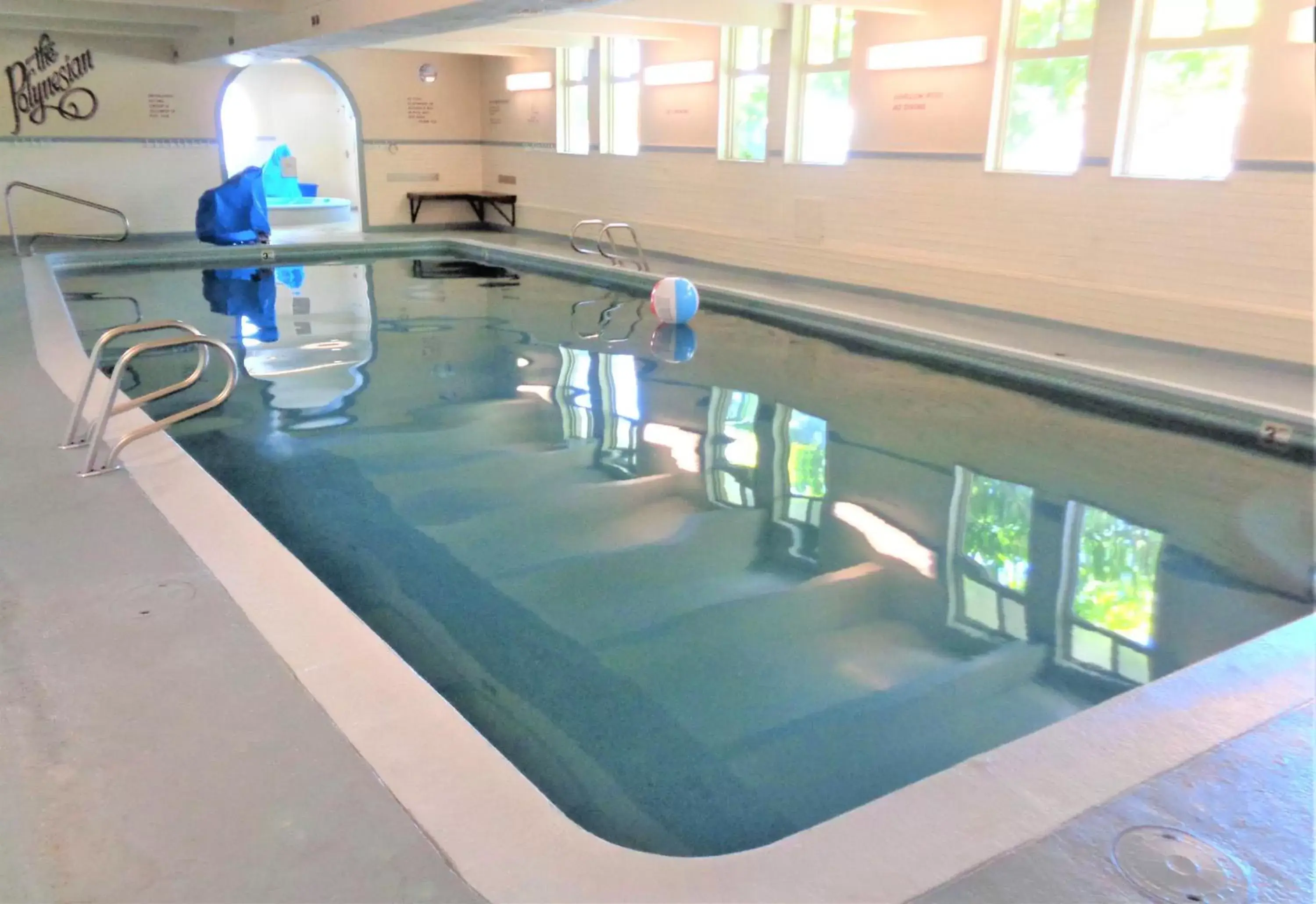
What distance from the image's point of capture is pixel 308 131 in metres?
16.1

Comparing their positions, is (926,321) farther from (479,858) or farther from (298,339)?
(479,858)

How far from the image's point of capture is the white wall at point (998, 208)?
18.5 feet

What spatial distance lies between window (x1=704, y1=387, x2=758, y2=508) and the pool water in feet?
0.09

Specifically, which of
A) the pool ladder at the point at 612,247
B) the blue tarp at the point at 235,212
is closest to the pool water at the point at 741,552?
the pool ladder at the point at 612,247

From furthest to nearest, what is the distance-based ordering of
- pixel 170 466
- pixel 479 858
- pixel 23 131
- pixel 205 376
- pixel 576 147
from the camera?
pixel 576 147
pixel 23 131
pixel 205 376
pixel 170 466
pixel 479 858

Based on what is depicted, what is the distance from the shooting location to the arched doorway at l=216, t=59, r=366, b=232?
51.0ft

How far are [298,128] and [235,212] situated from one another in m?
6.27

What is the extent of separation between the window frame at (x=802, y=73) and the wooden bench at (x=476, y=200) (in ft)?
17.0

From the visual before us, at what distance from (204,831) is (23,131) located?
11.8 meters

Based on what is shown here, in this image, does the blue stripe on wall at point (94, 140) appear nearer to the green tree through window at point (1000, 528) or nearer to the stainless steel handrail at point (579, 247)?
the stainless steel handrail at point (579, 247)

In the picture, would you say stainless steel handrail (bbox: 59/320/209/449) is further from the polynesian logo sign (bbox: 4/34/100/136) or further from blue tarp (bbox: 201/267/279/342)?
the polynesian logo sign (bbox: 4/34/100/136)

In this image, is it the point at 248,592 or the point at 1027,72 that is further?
the point at 1027,72

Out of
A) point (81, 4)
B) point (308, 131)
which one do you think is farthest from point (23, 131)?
point (308, 131)

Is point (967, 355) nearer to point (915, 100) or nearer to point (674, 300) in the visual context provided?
point (674, 300)
